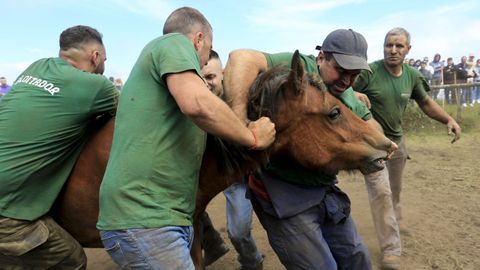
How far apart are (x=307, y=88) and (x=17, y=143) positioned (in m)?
1.99

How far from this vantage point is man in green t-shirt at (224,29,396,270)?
296 cm

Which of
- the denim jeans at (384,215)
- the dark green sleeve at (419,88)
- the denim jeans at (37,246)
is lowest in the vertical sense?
the denim jeans at (384,215)

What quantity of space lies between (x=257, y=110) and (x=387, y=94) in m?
3.26

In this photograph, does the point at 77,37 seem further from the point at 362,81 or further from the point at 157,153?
the point at 362,81

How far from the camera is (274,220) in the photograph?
10.2 ft

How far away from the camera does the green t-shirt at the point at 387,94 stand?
5.54 meters

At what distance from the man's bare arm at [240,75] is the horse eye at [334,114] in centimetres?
53

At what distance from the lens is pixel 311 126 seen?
280cm

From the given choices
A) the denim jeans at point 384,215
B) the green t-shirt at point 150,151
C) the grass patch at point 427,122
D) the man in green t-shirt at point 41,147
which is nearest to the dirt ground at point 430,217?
the denim jeans at point 384,215

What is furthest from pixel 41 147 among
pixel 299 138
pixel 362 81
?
pixel 362 81

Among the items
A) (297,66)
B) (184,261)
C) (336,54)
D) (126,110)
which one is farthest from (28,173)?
(336,54)

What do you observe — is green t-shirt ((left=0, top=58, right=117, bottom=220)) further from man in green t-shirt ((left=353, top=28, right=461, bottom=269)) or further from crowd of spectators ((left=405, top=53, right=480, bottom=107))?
crowd of spectators ((left=405, top=53, right=480, bottom=107))

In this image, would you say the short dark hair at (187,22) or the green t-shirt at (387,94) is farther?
the green t-shirt at (387,94)

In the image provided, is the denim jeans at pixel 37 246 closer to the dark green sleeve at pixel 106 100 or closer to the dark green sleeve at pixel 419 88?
the dark green sleeve at pixel 106 100
